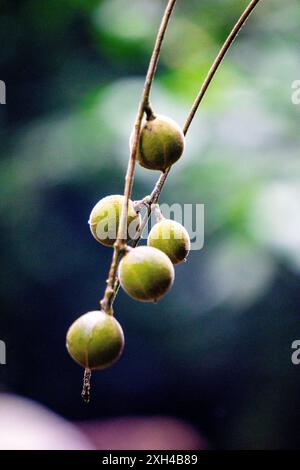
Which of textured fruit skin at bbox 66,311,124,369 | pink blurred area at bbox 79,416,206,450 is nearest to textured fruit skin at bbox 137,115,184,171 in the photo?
textured fruit skin at bbox 66,311,124,369

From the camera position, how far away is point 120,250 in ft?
1.34

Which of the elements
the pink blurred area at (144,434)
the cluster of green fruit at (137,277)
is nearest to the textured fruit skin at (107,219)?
the cluster of green fruit at (137,277)

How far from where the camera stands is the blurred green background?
182 cm

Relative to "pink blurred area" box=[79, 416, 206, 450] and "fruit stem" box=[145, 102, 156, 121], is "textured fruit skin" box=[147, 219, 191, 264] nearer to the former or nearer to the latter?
"fruit stem" box=[145, 102, 156, 121]

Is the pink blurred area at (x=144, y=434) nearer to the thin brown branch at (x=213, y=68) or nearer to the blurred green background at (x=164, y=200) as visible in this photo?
the blurred green background at (x=164, y=200)

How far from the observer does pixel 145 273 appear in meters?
0.41

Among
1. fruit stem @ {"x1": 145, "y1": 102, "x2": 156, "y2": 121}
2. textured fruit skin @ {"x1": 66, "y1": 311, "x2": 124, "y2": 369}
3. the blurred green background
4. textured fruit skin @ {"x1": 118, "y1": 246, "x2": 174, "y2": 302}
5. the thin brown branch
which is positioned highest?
the blurred green background

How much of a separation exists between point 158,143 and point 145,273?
0.10 meters

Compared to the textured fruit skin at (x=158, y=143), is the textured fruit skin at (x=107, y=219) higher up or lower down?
lower down

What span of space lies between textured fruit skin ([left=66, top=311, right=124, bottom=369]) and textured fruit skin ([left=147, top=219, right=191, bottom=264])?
0.10m

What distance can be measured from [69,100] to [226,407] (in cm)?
116

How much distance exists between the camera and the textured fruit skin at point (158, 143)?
1.49 ft

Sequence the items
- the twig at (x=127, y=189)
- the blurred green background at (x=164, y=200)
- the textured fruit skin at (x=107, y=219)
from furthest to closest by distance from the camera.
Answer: the blurred green background at (x=164, y=200)
the textured fruit skin at (x=107, y=219)
the twig at (x=127, y=189)

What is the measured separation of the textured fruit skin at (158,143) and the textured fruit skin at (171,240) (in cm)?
5
